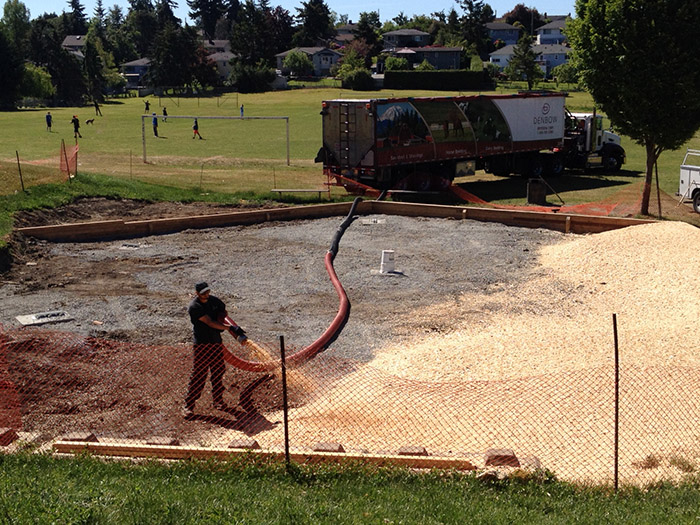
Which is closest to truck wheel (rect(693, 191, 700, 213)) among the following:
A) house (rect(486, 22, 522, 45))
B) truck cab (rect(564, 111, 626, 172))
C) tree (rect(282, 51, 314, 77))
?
truck cab (rect(564, 111, 626, 172))

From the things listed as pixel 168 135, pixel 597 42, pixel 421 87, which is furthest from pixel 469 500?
pixel 421 87

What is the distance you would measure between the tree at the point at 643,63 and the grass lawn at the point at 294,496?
1664 cm

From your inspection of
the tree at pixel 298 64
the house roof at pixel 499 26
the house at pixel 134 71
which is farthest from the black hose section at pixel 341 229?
the house roof at pixel 499 26

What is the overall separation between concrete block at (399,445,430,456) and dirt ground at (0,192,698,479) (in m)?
0.71

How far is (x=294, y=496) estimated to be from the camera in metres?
7.52

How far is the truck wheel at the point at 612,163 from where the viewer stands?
35.7 metres

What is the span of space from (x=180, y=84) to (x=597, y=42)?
99020 mm

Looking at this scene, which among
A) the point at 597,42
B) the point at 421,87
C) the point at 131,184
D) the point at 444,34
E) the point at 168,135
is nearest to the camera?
the point at 597,42

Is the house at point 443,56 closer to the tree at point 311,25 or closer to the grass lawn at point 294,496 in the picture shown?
the tree at point 311,25

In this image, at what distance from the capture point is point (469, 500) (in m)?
7.62

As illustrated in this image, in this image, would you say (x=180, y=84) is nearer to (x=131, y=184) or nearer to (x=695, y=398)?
(x=131, y=184)

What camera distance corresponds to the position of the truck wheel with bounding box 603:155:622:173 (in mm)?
35719

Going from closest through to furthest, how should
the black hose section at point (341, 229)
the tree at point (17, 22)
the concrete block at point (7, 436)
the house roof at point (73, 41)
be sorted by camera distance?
the concrete block at point (7, 436) < the black hose section at point (341, 229) < the tree at point (17, 22) < the house roof at point (73, 41)

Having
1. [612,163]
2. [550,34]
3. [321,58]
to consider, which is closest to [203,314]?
[612,163]
